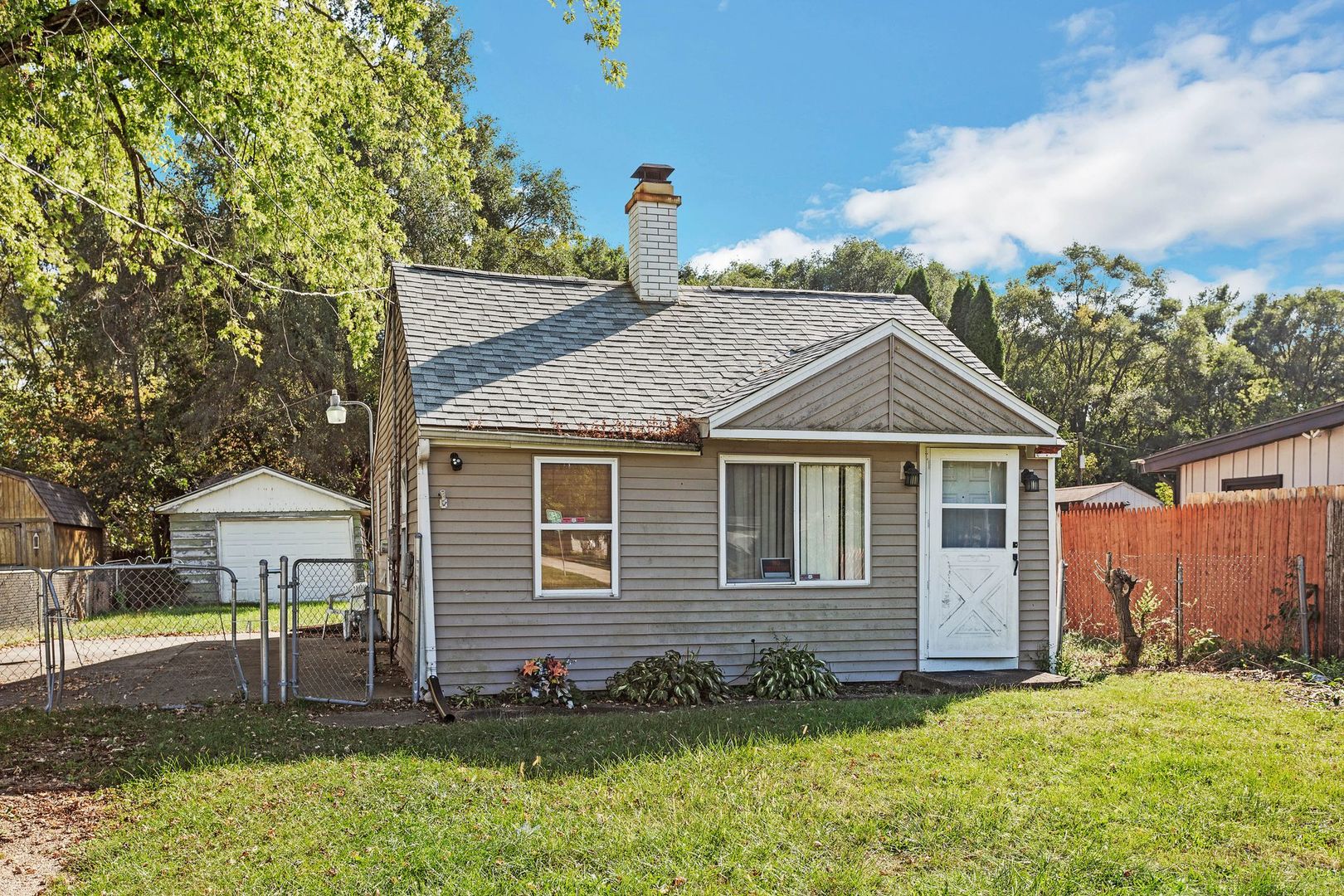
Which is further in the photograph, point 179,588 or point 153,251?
point 179,588

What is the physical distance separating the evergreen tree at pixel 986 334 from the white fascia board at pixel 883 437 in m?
17.8

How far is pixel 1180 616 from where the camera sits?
10750 millimetres

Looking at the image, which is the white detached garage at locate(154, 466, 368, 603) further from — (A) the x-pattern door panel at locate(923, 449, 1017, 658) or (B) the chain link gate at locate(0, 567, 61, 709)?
(A) the x-pattern door panel at locate(923, 449, 1017, 658)

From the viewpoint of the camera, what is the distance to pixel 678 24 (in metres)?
12.6

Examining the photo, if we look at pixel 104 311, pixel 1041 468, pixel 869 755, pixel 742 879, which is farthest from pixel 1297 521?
pixel 104 311

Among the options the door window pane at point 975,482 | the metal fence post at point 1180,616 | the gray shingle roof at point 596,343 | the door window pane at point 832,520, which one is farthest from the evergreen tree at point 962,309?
the door window pane at point 832,520

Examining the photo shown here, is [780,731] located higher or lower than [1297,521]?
lower

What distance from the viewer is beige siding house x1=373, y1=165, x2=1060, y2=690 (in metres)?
9.02

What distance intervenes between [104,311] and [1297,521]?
24.1 metres

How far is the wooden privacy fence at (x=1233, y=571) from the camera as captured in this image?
10078mm

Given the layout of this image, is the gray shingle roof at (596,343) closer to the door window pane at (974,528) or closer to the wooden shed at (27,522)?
the door window pane at (974,528)

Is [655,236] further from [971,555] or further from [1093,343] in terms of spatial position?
[1093,343]

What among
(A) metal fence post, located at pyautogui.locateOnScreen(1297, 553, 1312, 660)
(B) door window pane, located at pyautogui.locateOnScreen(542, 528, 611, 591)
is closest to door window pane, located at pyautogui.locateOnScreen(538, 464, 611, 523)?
(B) door window pane, located at pyautogui.locateOnScreen(542, 528, 611, 591)

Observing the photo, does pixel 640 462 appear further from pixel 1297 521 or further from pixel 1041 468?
pixel 1297 521
